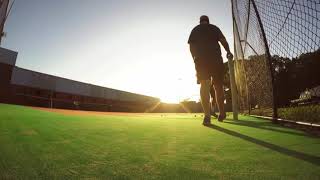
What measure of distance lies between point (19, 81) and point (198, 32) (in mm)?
23541

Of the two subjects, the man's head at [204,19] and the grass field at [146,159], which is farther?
the man's head at [204,19]

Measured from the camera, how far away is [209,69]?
16.4 feet

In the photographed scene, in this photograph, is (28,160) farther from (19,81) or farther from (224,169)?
(19,81)

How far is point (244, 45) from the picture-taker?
831 centimetres

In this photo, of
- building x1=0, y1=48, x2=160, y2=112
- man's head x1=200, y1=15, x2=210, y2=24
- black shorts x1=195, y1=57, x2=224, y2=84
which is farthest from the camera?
building x1=0, y1=48, x2=160, y2=112

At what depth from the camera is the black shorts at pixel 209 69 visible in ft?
16.1

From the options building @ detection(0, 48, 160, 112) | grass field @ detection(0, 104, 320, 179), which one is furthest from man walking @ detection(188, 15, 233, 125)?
building @ detection(0, 48, 160, 112)

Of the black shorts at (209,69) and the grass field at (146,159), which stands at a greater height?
the black shorts at (209,69)

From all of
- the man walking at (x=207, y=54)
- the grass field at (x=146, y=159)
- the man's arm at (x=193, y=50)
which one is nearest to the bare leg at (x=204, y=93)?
the man walking at (x=207, y=54)

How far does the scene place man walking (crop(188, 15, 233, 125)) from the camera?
4914 millimetres

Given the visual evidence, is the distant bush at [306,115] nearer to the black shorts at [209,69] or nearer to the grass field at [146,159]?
the black shorts at [209,69]

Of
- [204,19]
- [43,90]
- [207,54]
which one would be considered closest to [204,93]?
[207,54]

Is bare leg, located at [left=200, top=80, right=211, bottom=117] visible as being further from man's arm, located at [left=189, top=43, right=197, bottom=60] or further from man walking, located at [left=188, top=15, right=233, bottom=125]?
man's arm, located at [left=189, top=43, right=197, bottom=60]

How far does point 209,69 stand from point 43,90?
25511mm
